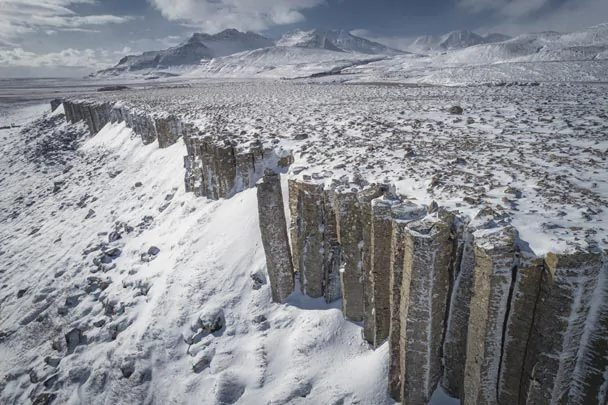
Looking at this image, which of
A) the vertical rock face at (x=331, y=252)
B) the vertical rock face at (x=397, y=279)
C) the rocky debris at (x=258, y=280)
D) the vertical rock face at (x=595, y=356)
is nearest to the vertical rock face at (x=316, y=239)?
the vertical rock face at (x=331, y=252)

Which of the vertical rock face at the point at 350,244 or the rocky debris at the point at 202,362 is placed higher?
the vertical rock face at the point at 350,244

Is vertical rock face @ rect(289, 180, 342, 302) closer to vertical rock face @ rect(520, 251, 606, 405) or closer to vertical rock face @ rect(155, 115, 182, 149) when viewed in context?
vertical rock face @ rect(520, 251, 606, 405)

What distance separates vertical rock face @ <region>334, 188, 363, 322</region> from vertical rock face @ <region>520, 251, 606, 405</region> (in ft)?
10.5

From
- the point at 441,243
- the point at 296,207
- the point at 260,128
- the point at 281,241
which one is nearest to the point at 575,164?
the point at 441,243

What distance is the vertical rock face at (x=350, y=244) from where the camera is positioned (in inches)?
270

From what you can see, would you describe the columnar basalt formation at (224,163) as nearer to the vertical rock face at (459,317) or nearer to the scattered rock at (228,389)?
the scattered rock at (228,389)

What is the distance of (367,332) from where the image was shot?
22.9 ft

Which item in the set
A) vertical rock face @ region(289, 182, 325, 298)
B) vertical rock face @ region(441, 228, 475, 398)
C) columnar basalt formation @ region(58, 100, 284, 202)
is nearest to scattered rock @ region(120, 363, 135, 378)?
vertical rock face @ region(289, 182, 325, 298)

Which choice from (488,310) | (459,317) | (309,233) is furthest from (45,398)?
(488,310)

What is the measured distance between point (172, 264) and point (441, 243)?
25.6 ft

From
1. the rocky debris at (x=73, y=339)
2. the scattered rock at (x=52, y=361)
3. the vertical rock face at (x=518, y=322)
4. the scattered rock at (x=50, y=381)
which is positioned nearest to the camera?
the vertical rock face at (x=518, y=322)

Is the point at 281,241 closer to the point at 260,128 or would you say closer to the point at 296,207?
the point at 296,207

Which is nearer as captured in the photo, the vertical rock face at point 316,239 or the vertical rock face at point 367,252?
the vertical rock face at point 367,252

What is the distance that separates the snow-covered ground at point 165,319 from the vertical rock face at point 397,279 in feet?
A: 1.30
